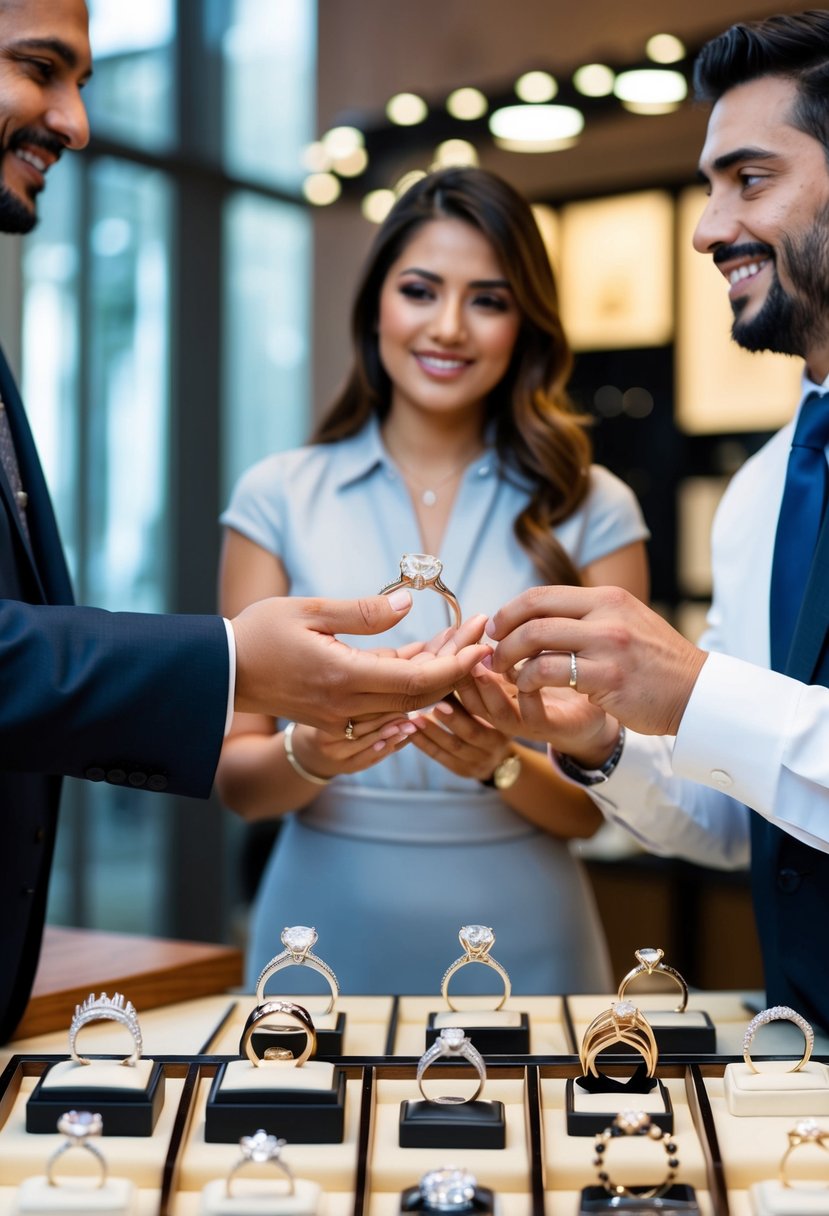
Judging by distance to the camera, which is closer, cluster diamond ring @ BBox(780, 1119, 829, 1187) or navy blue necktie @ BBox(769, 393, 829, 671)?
cluster diamond ring @ BBox(780, 1119, 829, 1187)

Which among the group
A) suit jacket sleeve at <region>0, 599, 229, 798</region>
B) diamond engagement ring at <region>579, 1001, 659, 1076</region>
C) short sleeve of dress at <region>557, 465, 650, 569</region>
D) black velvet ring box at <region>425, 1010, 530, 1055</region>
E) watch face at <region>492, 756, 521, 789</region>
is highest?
short sleeve of dress at <region>557, 465, 650, 569</region>

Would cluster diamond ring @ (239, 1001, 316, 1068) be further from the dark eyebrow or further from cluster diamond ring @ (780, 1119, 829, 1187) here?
the dark eyebrow

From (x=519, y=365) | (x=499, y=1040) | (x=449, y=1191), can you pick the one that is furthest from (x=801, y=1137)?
(x=519, y=365)

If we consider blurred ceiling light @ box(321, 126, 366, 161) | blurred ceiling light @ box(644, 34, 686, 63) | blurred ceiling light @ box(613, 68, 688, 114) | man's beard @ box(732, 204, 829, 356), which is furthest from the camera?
blurred ceiling light @ box(321, 126, 366, 161)

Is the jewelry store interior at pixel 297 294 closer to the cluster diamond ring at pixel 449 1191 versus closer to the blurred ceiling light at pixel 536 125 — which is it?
the blurred ceiling light at pixel 536 125

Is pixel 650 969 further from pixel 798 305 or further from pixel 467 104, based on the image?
pixel 467 104

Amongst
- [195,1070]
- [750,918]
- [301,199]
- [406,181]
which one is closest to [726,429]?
[750,918]

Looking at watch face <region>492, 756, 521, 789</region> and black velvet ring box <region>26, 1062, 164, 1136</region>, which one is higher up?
watch face <region>492, 756, 521, 789</region>

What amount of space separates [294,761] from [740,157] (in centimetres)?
115

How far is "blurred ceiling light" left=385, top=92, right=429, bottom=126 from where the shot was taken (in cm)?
564

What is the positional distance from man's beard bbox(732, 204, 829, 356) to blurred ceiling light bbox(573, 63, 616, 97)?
3127mm

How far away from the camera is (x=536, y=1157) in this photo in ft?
3.99

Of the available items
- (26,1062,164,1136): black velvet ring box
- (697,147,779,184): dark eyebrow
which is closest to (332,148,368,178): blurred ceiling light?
(697,147,779,184): dark eyebrow

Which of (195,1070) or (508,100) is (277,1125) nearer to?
(195,1070)
